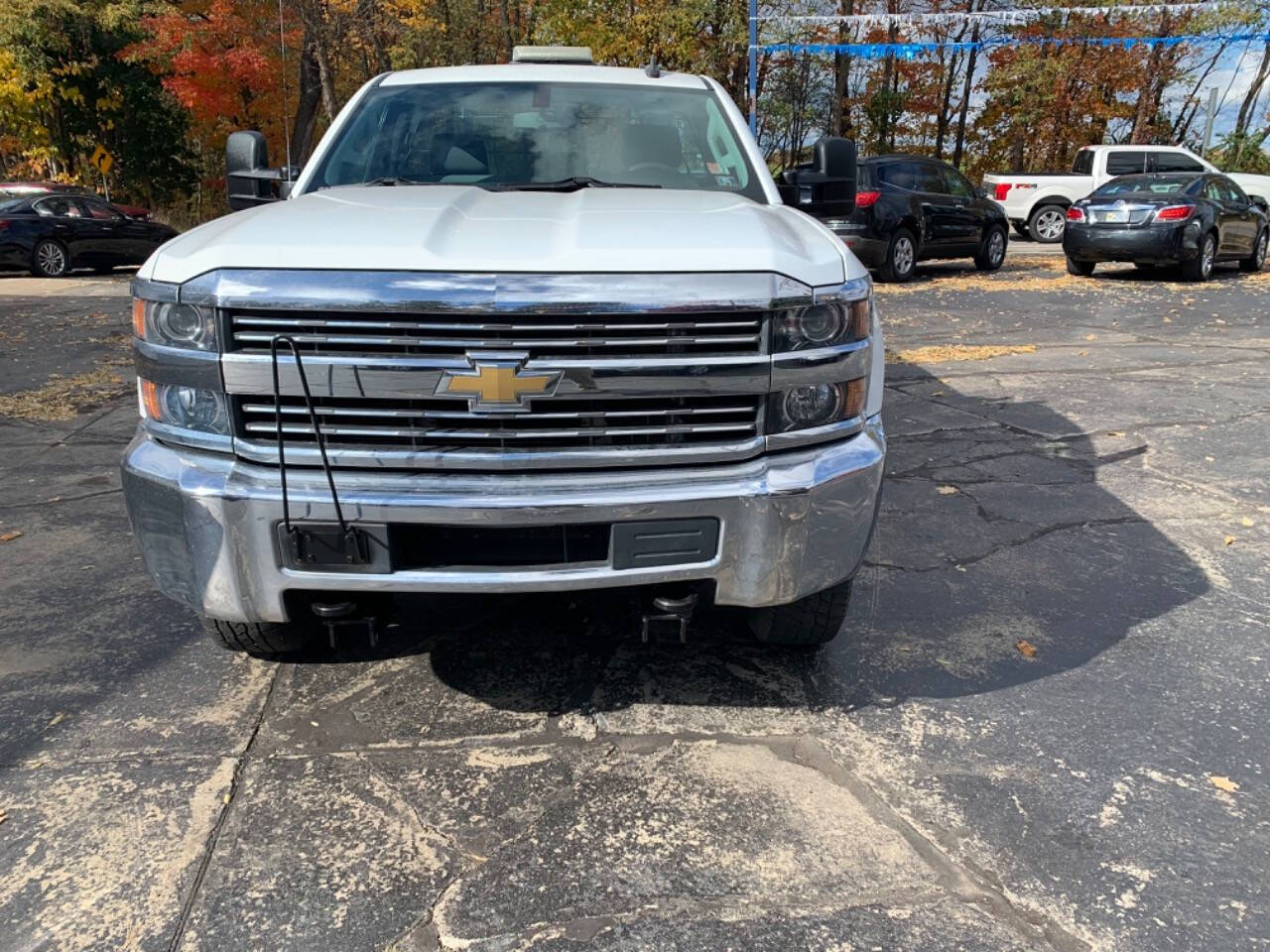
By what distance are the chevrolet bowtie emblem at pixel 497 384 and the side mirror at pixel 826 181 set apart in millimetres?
2145

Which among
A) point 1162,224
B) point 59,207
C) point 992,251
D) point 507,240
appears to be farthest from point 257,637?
point 59,207

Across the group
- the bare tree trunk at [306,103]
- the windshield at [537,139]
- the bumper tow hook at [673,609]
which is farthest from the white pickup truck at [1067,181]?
the bumper tow hook at [673,609]

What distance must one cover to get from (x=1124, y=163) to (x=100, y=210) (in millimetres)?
20720

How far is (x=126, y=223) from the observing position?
1781cm

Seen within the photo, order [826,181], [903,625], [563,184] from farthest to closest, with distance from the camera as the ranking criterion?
[826,181] → [563,184] → [903,625]

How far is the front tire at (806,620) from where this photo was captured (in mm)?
3162

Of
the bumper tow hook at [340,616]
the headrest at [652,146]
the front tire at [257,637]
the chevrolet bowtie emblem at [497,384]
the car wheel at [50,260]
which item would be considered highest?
the headrest at [652,146]

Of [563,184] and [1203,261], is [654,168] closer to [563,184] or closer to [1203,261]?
[563,184]

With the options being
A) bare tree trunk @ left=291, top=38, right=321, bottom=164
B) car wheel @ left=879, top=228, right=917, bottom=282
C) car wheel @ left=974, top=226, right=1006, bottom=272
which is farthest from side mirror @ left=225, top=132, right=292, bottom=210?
bare tree trunk @ left=291, top=38, right=321, bottom=164

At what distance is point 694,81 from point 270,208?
229 centimetres

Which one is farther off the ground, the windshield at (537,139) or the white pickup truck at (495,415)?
the windshield at (537,139)

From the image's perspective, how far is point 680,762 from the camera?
9.23 feet

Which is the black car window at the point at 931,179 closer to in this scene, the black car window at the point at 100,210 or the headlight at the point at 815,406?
the headlight at the point at 815,406

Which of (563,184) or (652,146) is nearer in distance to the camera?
(563,184)
